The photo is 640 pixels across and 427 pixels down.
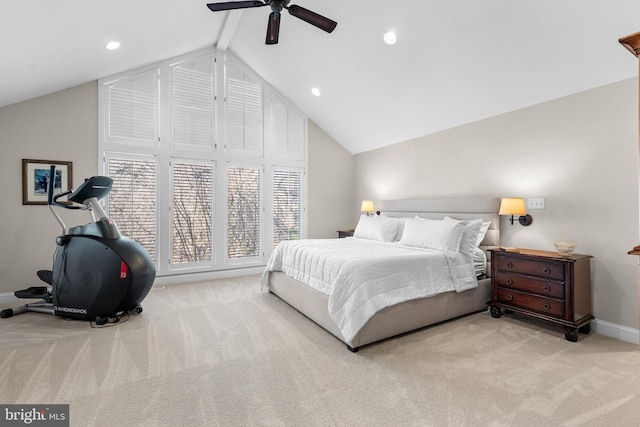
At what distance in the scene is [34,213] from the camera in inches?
160

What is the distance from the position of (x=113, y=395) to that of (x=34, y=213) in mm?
3423

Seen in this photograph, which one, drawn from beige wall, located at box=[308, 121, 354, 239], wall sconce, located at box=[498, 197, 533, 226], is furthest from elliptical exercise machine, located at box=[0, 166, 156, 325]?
wall sconce, located at box=[498, 197, 533, 226]

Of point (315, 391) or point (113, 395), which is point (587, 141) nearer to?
point (315, 391)

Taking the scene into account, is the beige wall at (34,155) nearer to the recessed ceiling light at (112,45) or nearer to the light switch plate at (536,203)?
the recessed ceiling light at (112,45)

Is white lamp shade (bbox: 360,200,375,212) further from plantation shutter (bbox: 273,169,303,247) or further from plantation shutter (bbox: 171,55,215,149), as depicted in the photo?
plantation shutter (bbox: 171,55,215,149)

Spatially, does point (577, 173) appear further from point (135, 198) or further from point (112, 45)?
point (135, 198)

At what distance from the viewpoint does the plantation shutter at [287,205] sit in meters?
5.85

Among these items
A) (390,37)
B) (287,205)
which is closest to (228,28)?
(390,37)

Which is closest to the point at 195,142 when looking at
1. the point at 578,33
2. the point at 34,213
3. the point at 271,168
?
the point at 271,168

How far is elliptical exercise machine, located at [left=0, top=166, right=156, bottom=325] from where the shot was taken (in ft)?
10.3

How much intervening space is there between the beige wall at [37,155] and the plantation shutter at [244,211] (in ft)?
6.56

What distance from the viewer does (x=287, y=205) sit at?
19.6ft

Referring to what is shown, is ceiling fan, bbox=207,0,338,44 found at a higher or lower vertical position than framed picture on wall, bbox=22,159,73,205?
higher

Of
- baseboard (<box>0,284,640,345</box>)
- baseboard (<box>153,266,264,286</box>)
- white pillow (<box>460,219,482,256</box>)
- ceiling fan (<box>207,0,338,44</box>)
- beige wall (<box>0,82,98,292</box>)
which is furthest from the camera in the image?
baseboard (<box>153,266,264,286</box>)
